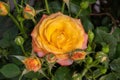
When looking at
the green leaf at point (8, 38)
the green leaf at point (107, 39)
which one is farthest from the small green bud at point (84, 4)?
the green leaf at point (8, 38)

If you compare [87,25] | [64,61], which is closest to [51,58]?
[64,61]

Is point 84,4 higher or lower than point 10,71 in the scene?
higher

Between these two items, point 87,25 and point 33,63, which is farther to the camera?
point 87,25

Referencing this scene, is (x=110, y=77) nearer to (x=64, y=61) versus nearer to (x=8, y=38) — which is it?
(x=64, y=61)

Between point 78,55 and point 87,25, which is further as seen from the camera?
point 87,25

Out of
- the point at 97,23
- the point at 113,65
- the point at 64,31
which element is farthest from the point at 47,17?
the point at 97,23

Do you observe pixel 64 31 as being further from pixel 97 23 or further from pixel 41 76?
pixel 97 23

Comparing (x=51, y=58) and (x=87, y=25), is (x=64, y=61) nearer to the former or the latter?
(x=51, y=58)

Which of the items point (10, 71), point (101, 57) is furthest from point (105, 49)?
point (10, 71)
